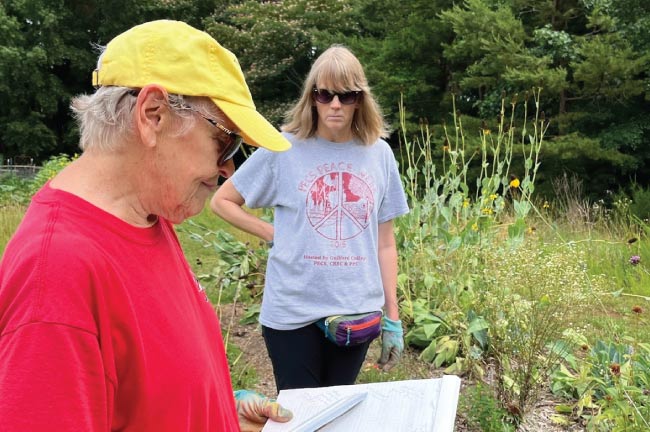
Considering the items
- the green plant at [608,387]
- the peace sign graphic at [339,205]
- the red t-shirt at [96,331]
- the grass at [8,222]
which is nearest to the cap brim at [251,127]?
the red t-shirt at [96,331]

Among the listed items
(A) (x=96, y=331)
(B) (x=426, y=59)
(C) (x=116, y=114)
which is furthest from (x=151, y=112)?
(B) (x=426, y=59)

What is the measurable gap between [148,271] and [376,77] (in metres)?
17.3

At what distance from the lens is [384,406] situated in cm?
160

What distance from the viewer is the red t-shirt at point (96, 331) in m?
0.87

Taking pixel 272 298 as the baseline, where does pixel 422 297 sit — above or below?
below

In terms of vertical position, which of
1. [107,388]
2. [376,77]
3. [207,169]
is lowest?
[376,77]

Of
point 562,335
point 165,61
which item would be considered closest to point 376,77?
point 562,335

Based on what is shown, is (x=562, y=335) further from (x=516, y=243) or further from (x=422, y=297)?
(x=422, y=297)

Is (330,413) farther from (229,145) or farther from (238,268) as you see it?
(238,268)

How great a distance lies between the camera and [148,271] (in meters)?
1.10

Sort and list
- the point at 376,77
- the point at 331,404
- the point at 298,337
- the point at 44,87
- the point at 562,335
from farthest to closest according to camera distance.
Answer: the point at 44,87, the point at 376,77, the point at 562,335, the point at 298,337, the point at 331,404

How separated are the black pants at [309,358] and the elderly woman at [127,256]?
42.8 inches

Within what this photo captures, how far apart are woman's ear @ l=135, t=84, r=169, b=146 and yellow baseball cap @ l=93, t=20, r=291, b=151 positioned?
2 cm

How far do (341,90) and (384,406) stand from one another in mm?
1226
